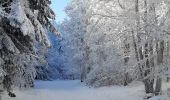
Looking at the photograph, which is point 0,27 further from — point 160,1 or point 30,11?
point 160,1

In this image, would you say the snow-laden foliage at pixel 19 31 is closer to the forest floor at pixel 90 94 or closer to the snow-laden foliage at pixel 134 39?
the snow-laden foliage at pixel 134 39

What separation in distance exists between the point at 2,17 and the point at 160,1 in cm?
765

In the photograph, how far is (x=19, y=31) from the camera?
46.8ft

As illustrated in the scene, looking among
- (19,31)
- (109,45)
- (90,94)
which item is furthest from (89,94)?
(19,31)

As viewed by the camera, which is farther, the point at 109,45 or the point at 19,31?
the point at 109,45

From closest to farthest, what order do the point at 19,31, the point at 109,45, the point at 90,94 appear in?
the point at 19,31
the point at 90,94
the point at 109,45

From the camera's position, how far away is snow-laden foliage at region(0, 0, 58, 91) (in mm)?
12641

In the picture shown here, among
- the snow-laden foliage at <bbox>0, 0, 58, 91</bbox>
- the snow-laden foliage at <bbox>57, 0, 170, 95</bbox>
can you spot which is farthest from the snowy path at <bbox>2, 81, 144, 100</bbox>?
the snow-laden foliage at <bbox>0, 0, 58, 91</bbox>

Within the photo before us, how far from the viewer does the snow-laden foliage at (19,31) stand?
1264cm

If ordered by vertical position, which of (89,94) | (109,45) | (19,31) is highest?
(109,45)

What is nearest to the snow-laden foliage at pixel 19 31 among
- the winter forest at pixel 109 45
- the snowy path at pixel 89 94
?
the winter forest at pixel 109 45

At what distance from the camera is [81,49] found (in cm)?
4766

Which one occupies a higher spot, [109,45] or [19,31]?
[109,45]

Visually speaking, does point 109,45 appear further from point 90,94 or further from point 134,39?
point 134,39
